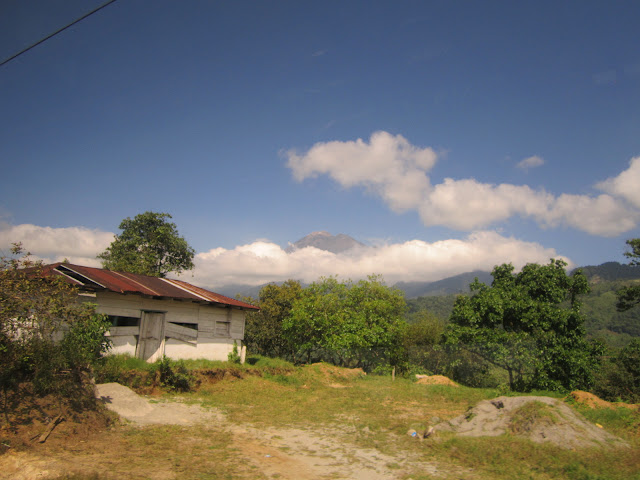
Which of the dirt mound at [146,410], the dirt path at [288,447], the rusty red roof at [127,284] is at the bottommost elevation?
the dirt path at [288,447]

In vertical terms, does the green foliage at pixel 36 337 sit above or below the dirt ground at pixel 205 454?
above

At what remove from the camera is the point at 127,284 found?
1577 centimetres

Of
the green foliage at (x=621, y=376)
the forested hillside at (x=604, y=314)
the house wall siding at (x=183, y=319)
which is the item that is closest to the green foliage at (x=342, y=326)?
the house wall siding at (x=183, y=319)

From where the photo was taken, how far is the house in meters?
14.4

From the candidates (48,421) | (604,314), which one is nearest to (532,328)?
(48,421)

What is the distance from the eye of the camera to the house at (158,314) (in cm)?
Result: 1437

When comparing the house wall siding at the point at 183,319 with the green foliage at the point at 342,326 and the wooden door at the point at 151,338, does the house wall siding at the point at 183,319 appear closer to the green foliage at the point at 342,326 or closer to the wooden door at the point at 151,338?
the wooden door at the point at 151,338

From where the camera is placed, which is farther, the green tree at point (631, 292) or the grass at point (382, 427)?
the green tree at point (631, 292)

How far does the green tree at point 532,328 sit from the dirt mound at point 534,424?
7096mm

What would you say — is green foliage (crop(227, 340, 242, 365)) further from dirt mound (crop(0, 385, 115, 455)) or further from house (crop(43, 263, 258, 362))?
dirt mound (crop(0, 385, 115, 455))

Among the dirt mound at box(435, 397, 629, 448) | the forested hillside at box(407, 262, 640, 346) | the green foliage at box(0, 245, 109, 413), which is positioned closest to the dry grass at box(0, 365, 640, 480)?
the dirt mound at box(435, 397, 629, 448)

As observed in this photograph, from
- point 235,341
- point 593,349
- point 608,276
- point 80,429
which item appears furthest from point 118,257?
point 608,276

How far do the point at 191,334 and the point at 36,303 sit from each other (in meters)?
8.99

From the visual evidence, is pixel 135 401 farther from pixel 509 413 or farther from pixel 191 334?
pixel 509 413
